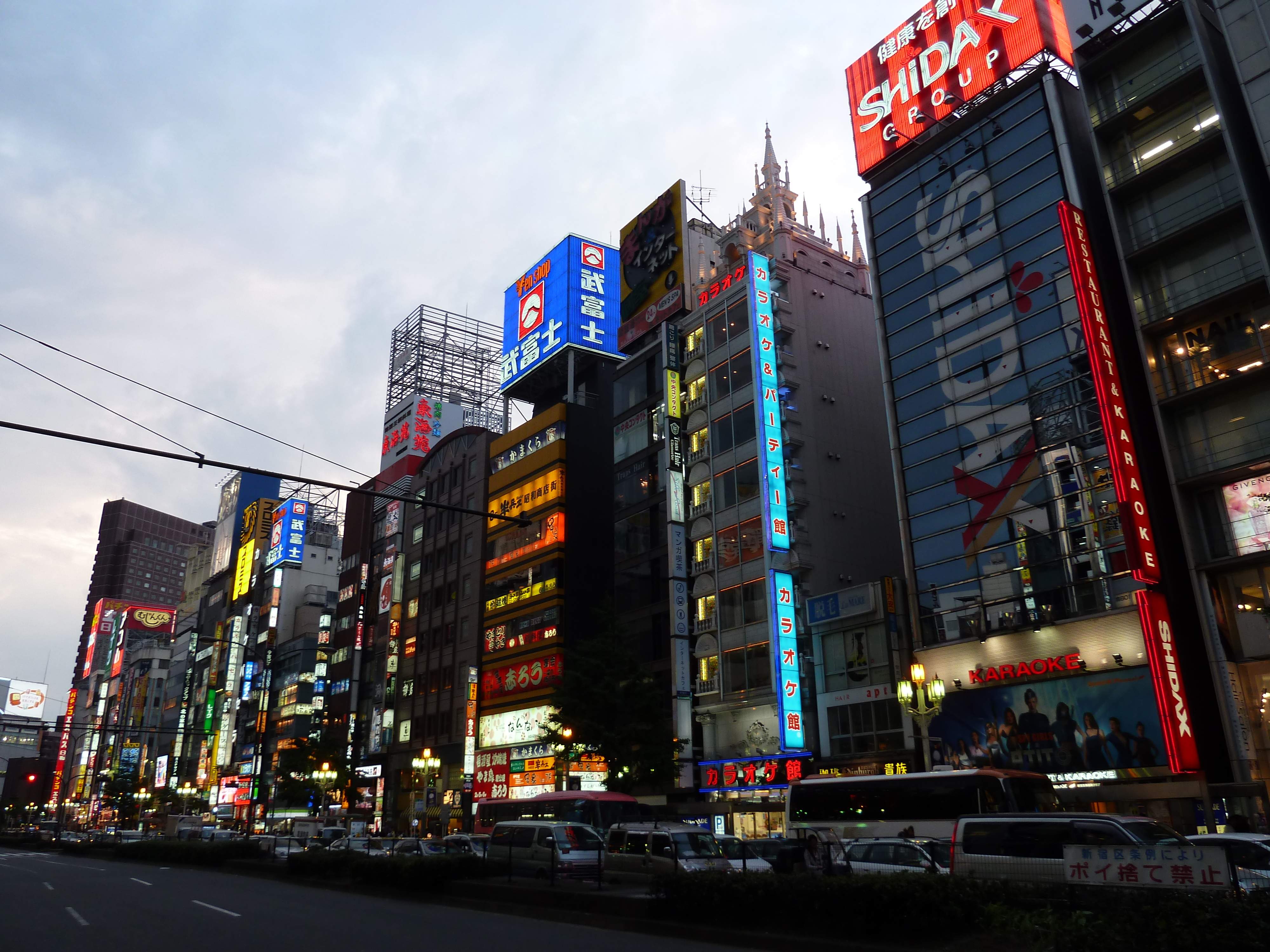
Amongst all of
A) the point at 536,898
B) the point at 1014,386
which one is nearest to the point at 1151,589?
the point at 1014,386

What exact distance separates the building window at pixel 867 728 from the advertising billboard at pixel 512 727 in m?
23.6

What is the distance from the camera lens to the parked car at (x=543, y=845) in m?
26.2

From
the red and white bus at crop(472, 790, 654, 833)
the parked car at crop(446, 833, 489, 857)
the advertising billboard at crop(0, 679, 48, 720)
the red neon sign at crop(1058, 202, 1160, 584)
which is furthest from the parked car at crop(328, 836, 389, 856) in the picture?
the advertising billboard at crop(0, 679, 48, 720)

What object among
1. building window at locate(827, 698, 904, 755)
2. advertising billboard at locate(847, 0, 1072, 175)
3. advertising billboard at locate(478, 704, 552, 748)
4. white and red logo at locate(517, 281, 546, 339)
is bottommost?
building window at locate(827, 698, 904, 755)

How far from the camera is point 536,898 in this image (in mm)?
20625

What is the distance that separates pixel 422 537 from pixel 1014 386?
59.7 meters

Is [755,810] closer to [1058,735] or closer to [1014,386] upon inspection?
[1058,735]

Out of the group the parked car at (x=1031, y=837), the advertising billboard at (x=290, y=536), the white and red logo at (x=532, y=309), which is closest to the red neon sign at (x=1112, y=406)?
the parked car at (x=1031, y=837)

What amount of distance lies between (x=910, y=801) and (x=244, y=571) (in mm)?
121508

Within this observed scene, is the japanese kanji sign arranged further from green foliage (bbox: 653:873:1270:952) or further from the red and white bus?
the red and white bus

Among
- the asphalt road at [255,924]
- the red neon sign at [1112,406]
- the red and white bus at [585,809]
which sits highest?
the red neon sign at [1112,406]

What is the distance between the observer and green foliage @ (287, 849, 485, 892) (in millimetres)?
24000

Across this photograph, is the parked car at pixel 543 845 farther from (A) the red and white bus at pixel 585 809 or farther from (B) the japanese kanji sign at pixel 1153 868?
(B) the japanese kanji sign at pixel 1153 868

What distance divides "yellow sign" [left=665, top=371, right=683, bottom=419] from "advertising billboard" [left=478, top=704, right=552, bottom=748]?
72.9ft
